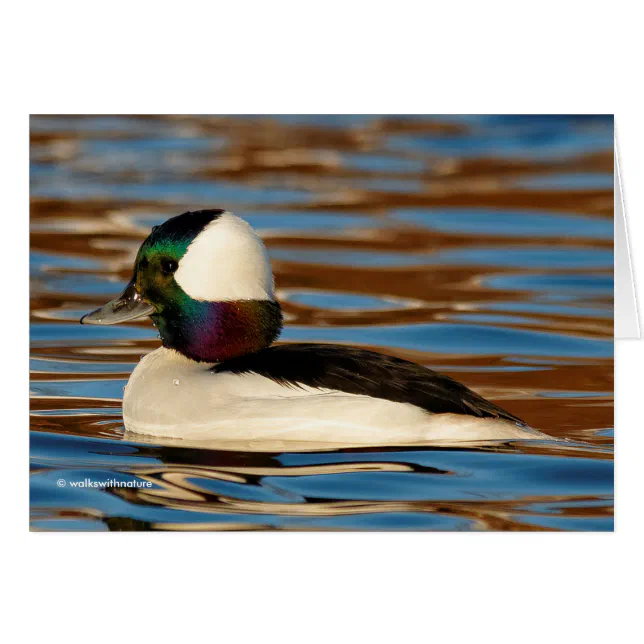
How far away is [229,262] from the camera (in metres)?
9.74

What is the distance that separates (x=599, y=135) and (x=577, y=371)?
4.31 ft

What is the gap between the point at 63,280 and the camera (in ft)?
33.9

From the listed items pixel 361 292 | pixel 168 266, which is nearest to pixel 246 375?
pixel 168 266

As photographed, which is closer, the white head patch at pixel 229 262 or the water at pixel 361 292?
the water at pixel 361 292

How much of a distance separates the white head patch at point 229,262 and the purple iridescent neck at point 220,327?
0.18 ft

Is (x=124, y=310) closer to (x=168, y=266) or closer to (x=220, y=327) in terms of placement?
(x=168, y=266)

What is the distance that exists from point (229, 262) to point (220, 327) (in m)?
0.37

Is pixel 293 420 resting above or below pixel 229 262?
below

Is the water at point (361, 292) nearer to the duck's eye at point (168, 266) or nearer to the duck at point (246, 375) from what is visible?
the duck at point (246, 375)

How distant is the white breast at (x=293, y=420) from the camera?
31.0 feet

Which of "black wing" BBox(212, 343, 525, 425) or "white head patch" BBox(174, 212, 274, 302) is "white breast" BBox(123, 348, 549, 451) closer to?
"black wing" BBox(212, 343, 525, 425)

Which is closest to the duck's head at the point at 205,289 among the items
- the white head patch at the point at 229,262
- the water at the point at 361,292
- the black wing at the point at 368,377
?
the white head patch at the point at 229,262

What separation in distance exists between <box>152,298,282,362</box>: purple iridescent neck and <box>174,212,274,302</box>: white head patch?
0.06 meters
